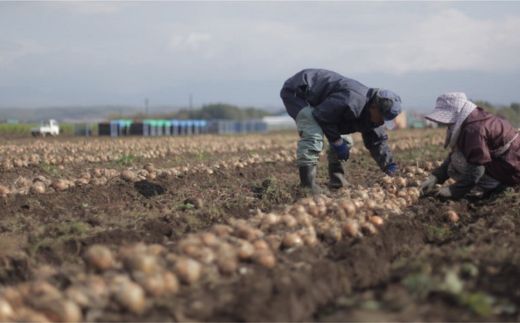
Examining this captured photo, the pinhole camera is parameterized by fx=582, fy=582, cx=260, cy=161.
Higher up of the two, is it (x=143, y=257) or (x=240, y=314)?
(x=143, y=257)

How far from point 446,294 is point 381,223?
193 centimetres

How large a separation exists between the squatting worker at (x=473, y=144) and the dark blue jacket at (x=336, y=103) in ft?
3.28

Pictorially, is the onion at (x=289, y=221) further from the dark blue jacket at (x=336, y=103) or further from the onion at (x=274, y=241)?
the dark blue jacket at (x=336, y=103)

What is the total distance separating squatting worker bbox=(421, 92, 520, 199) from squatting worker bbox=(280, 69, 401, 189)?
0.85 m

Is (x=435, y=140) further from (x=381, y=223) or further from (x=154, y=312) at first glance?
(x=154, y=312)

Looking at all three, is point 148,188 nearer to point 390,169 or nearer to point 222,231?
point 390,169

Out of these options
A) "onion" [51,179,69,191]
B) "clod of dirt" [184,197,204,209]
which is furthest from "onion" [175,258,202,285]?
"onion" [51,179,69,191]

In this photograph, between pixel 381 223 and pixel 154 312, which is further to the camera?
pixel 381 223

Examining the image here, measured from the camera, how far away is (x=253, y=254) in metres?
3.80

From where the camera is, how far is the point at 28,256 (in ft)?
14.8

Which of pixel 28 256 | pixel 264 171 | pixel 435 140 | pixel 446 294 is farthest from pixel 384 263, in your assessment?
pixel 435 140

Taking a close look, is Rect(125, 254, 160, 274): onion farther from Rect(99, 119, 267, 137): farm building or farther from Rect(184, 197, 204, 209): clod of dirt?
Rect(99, 119, 267, 137): farm building

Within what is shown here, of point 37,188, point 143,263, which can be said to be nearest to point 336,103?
point 143,263

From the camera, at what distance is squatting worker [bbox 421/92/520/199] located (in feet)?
17.6
